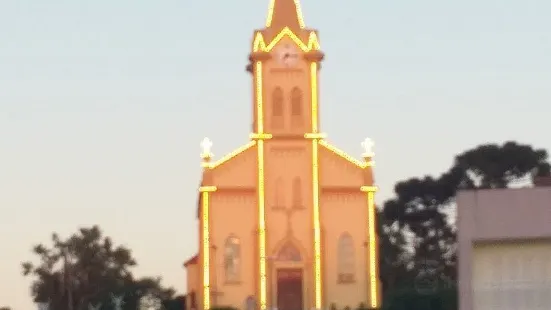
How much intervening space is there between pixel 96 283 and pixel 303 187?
75.8 feet

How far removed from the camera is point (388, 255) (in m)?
100

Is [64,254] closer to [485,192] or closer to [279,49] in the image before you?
[279,49]

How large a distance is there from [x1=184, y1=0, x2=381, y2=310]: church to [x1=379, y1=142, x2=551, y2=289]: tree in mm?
20374

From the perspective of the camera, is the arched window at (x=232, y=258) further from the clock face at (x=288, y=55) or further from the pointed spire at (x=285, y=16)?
the pointed spire at (x=285, y=16)

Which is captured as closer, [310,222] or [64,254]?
[310,222]

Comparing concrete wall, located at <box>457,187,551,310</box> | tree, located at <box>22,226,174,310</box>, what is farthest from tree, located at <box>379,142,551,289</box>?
concrete wall, located at <box>457,187,551,310</box>

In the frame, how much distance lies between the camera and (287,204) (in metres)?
74.5

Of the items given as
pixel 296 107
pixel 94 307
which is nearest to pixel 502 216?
pixel 296 107

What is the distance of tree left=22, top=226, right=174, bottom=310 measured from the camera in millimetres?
91562

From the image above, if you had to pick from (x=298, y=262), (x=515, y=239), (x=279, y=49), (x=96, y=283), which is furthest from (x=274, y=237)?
(x=515, y=239)

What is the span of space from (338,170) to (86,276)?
24751 mm

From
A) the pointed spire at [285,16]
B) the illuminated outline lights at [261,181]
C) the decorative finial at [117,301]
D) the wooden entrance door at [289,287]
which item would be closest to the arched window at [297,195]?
the illuminated outline lights at [261,181]

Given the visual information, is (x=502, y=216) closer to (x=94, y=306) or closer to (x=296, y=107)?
(x=296, y=107)

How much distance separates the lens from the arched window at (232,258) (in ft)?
244
